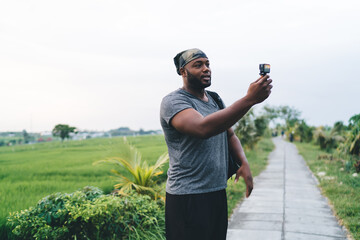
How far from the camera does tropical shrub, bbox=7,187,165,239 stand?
3.16 meters

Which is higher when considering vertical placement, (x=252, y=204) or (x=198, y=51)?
(x=198, y=51)

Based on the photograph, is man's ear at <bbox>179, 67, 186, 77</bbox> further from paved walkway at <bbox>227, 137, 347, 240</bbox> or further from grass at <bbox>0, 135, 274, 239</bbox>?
paved walkway at <bbox>227, 137, 347, 240</bbox>

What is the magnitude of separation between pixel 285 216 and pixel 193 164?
370cm

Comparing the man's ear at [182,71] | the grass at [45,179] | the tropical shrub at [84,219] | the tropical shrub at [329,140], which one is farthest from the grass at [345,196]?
the tropical shrub at [329,140]

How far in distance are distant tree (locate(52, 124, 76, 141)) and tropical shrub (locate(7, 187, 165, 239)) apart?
9.75 meters

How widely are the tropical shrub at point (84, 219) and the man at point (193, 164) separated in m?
1.47

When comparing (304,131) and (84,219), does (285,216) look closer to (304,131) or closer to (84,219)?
(84,219)

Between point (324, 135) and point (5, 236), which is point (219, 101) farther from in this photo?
point (324, 135)

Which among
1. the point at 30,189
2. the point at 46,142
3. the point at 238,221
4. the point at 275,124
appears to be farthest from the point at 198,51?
the point at 275,124

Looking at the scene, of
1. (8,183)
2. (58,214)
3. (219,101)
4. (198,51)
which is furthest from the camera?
(8,183)

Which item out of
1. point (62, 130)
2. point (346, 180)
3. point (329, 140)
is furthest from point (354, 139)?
point (62, 130)

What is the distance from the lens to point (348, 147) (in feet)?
31.3

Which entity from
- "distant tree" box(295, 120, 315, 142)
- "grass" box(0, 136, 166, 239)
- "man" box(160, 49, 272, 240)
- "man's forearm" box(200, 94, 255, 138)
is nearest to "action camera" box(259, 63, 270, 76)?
"man's forearm" box(200, 94, 255, 138)

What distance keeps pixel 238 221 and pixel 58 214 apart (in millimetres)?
2653
